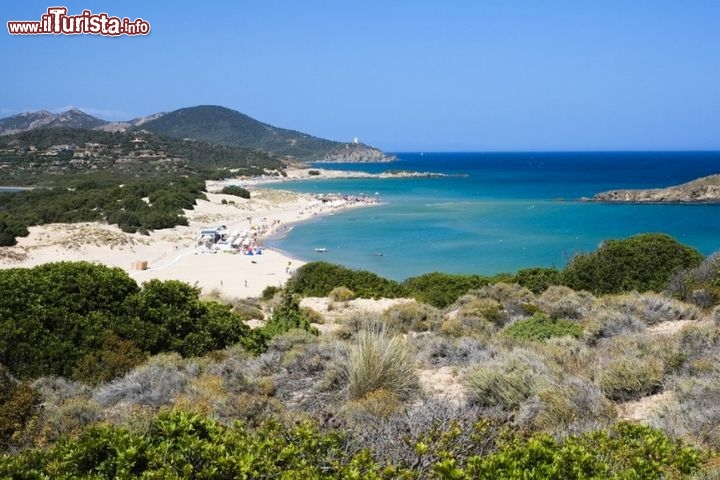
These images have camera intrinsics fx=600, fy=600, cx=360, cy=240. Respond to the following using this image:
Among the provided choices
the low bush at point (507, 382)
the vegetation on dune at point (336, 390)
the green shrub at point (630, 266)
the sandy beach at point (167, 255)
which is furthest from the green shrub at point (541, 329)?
the sandy beach at point (167, 255)

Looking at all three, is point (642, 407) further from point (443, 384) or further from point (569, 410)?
point (443, 384)

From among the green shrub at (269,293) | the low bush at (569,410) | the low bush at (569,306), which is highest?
the low bush at (569,410)

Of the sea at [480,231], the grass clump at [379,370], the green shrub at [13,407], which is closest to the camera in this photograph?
the green shrub at [13,407]

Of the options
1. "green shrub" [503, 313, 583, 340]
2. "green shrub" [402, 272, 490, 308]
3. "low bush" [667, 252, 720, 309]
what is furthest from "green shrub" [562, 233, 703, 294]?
"green shrub" [503, 313, 583, 340]

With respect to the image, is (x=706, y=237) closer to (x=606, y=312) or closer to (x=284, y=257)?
(x=284, y=257)

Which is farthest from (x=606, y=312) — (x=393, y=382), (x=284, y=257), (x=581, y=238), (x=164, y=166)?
(x=164, y=166)

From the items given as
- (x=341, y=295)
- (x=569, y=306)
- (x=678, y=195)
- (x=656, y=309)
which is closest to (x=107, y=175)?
(x=678, y=195)

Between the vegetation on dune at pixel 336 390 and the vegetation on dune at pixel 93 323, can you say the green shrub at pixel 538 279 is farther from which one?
the vegetation on dune at pixel 93 323
